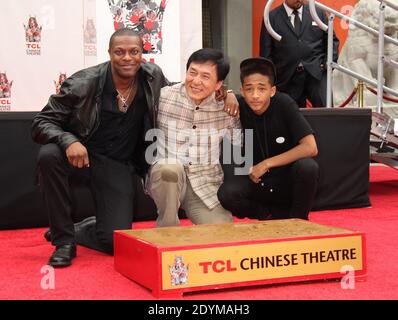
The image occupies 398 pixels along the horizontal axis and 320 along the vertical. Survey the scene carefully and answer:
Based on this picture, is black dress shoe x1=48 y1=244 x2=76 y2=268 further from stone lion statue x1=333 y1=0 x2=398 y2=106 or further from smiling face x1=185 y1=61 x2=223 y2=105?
stone lion statue x1=333 y1=0 x2=398 y2=106

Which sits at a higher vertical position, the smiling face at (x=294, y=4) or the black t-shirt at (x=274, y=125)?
the smiling face at (x=294, y=4)

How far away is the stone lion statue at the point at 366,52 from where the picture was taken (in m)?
5.64

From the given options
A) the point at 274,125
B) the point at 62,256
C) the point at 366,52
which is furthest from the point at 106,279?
A: the point at 366,52

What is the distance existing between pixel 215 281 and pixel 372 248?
1.06 m

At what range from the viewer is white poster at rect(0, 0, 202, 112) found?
5.09 m

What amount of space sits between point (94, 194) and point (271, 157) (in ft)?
2.53

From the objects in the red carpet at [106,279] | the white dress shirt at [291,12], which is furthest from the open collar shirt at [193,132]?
the white dress shirt at [291,12]

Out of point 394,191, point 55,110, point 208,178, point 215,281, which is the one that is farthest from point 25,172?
point 394,191

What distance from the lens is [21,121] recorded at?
3566 millimetres

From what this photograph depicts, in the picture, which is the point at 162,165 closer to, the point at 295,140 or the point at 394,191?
the point at 295,140

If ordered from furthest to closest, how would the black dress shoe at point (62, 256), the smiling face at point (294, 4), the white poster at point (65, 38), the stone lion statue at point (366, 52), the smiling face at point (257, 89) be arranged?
the stone lion statue at point (366, 52)
the white poster at point (65, 38)
the smiling face at point (294, 4)
the smiling face at point (257, 89)
the black dress shoe at point (62, 256)

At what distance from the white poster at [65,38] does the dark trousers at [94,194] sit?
232 centimetres

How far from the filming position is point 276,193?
297 cm

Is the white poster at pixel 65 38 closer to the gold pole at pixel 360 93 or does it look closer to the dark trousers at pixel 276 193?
the gold pole at pixel 360 93
